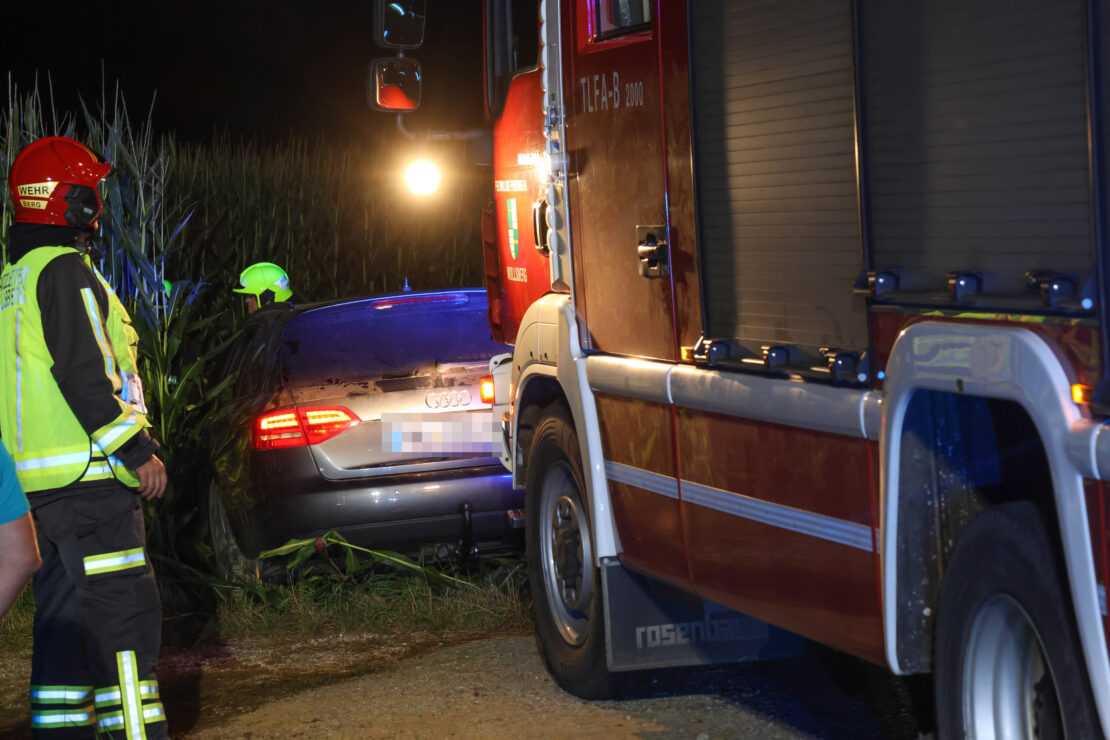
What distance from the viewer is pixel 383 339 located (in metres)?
7.11

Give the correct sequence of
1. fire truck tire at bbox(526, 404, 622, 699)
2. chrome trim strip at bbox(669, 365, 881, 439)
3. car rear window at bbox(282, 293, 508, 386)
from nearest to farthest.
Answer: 1. chrome trim strip at bbox(669, 365, 881, 439)
2. fire truck tire at bbox(526, 404, 622, 699)
3. car rear window at bbox(282, 293, 508, 386)

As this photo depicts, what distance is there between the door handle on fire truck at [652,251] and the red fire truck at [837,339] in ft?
0.05

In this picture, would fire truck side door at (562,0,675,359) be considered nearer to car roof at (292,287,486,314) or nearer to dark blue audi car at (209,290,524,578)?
dark blue audi car at (209,290,524,578)

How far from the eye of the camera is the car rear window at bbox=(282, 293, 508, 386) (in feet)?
22.8

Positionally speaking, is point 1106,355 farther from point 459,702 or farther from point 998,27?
point 459,702

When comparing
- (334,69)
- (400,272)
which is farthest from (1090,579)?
(334,69)

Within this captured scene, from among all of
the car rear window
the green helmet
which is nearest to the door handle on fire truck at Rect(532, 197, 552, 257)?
the car rear window

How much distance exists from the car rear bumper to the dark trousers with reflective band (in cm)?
224

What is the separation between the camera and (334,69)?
57812 mm

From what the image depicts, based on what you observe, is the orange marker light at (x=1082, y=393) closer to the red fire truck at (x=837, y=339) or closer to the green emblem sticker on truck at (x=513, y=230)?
the red fire truck at (x=837, y=339)

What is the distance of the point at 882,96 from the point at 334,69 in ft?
184

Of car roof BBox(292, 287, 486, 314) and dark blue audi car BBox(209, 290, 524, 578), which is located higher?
car roof BBox(292, 287, 486, 314)

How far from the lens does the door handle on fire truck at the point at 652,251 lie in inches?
178

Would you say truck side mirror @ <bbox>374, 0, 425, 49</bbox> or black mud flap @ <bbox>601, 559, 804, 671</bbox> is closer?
black mud flap @ <bbox>601, 559, 804, 671</bbox>
